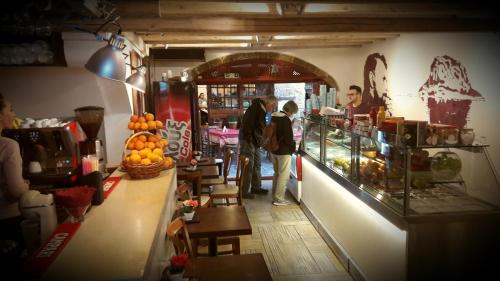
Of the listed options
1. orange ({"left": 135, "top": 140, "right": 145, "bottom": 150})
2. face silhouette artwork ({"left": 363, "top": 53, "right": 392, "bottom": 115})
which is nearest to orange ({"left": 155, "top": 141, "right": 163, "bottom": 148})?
orange ({"left": 135, "top": 140, "right": 145, "bottom": 150})

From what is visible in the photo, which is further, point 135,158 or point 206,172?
point 206,172

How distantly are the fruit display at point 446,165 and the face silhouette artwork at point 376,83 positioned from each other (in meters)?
3.53

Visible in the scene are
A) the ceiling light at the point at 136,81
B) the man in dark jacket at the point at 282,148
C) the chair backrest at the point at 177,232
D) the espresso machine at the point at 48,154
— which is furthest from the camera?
the man in dark jacket at the point at 282,148

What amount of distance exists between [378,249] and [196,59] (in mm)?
4983

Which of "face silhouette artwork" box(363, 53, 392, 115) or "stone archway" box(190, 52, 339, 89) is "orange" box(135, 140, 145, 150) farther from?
"face silhouette artwork" box(363, 53, 392, 115)

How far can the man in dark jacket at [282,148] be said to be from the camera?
538 centimetres

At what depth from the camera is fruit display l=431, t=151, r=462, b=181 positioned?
8.97ft

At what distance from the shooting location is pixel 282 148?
5.46m

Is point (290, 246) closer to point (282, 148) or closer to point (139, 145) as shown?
point (282, 148)

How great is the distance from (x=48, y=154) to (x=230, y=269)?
180cm

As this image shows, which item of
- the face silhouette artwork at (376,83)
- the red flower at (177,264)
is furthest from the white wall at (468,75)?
the red flower at (177,264)

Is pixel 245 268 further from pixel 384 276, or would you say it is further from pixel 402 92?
pixel 402 92

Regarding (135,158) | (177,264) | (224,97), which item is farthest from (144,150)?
(224,97)

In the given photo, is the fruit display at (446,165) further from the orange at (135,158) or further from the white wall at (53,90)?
the white wall at (53,90)
